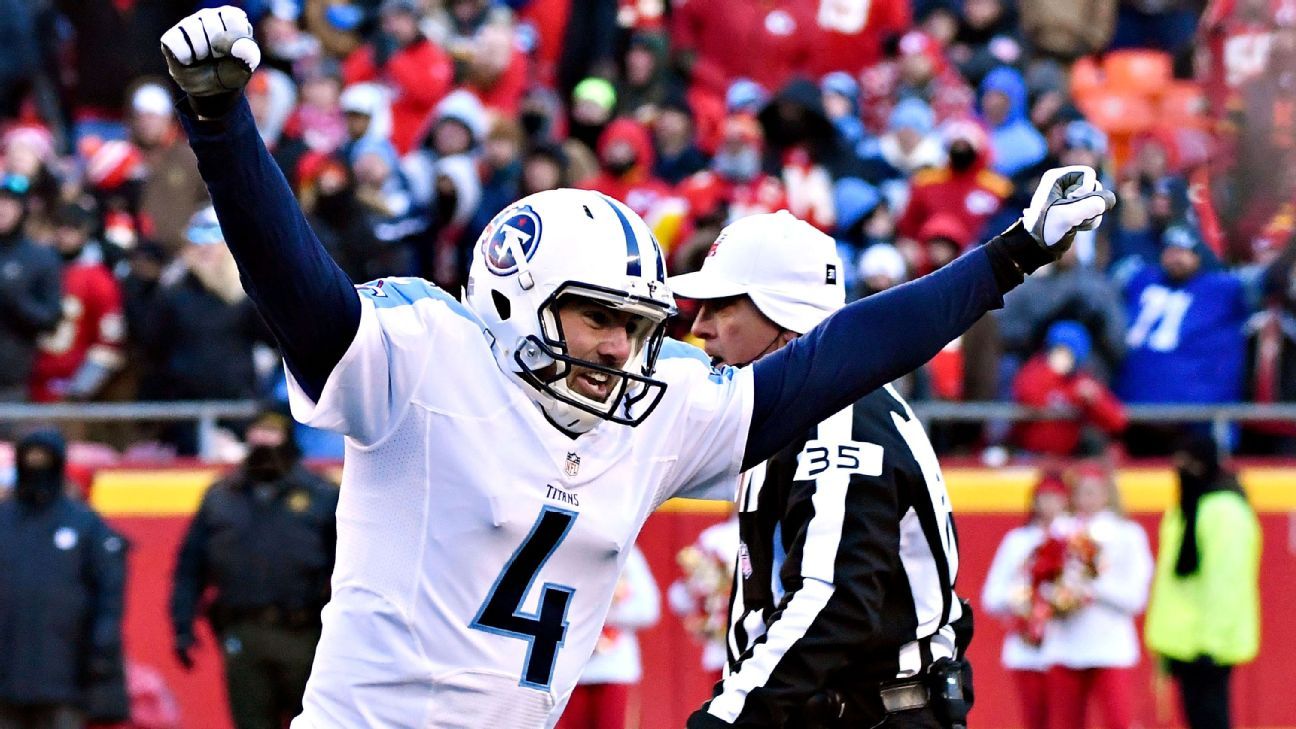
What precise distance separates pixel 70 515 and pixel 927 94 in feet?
20.4

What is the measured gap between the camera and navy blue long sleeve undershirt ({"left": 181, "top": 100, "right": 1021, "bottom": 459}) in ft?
12.5

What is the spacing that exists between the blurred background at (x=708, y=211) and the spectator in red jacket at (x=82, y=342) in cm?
2

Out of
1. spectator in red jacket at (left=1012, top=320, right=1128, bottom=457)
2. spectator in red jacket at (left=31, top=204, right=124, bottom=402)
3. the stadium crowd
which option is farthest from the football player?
spectator in red jacket at (left=31, top=204, right=124, bottom=402)

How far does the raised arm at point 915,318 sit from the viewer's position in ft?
14.2

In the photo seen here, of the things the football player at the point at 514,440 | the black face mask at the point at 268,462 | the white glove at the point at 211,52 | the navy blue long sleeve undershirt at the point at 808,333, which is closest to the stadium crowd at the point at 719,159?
the black face mask at the point at 268,462

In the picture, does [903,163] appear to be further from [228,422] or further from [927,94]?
[228,422]

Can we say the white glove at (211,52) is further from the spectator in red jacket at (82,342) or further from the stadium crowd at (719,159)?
the spectator in red jacket at (82,342)

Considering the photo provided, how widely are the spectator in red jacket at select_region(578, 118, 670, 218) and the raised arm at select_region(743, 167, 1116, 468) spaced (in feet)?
24.7

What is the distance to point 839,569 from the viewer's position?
5223mm

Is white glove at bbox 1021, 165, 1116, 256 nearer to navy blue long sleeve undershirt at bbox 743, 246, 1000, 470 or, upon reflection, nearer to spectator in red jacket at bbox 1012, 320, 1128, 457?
navy blue long sleeve undershirt at bbox 743, 246, 1000, 470

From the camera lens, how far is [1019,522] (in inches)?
448

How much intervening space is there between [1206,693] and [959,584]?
1.50 m

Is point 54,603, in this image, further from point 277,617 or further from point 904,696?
point 904,696

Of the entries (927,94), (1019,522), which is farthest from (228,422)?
(927,94)
